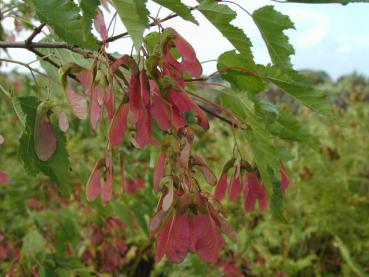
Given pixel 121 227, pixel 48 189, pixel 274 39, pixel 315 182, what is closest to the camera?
pixel 274 39

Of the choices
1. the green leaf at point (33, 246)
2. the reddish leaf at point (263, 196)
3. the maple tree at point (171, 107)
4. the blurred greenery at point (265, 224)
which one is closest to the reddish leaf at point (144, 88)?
the maple tree at point (171, 107)

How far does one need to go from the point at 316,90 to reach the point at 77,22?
349 mm

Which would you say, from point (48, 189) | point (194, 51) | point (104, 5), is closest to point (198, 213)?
point (194, 51)

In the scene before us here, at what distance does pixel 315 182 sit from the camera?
3.24 m

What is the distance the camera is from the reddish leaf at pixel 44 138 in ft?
2.54

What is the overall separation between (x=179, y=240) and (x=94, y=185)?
180 millimetres

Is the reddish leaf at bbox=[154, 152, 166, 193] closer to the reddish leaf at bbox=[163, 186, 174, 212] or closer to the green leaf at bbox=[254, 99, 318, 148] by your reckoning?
the reddish leaf at bbox=[163, 186, 174, 212]

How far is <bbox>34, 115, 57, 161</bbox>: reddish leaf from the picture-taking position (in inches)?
30.4

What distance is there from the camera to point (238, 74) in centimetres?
83

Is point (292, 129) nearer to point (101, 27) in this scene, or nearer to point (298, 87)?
point (298, 87)

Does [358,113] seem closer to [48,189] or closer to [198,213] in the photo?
[48,189]

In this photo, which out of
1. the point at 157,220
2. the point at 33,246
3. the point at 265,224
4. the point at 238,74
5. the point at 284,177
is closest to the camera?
the point at 157,220

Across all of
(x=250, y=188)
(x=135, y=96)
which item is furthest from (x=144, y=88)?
(x=250, y=188)

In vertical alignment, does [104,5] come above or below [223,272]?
above
